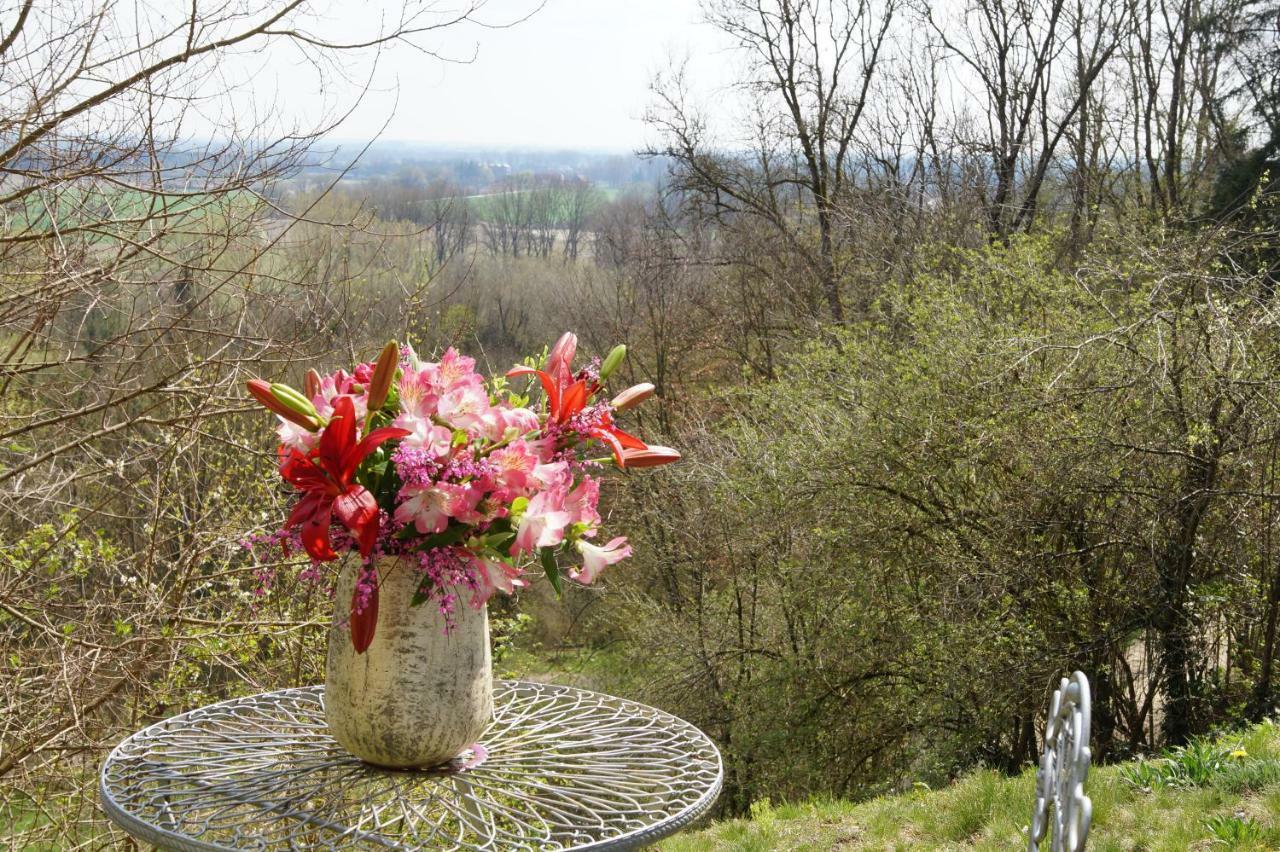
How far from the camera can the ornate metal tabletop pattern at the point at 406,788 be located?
1.96m

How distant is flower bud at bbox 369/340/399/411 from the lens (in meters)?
1.89

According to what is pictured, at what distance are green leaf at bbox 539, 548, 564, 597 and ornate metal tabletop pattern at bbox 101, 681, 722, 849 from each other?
0.38 meters

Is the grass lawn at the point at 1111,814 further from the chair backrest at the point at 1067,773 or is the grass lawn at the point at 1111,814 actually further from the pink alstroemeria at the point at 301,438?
the pink alstroemeria at the point at 301,438

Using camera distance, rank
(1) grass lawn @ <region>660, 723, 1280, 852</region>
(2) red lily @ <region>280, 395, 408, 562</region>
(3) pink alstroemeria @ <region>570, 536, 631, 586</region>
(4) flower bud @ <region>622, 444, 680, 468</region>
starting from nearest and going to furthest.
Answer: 1. (2) red lily @ <region>280, 395, 408, 562</region>
2. (3) pink alstroemeria @ <region>570, 536, 631, 586</region>
3. (4) flower bud @ <region>622, 444, 680, 468</region>
4. (1) grass lawn @ <region>660, 723, 1280, 852</region>

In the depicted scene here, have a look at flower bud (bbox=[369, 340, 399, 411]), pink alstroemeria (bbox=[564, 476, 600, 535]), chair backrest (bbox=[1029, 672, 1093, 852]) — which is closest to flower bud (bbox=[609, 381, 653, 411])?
pink alstroemeria (bbox=[564, 476, 600, 535])

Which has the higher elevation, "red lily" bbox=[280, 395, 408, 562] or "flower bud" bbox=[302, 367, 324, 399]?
"flower bud" bbox=[302, 367, 324, 399]

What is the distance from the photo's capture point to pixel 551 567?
6.77ft

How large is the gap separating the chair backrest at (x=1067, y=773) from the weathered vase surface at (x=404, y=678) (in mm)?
954

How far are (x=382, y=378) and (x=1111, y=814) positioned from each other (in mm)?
4577

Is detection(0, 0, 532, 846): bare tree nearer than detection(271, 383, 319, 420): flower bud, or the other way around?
detection(271, 383, 319, 420): flower bud

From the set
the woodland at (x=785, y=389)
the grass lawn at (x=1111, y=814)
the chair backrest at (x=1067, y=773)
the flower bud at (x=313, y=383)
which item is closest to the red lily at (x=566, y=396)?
the flower bud at (x=313, y=383)

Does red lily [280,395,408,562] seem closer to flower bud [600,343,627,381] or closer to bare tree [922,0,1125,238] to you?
flower bud [600,343,627,381]

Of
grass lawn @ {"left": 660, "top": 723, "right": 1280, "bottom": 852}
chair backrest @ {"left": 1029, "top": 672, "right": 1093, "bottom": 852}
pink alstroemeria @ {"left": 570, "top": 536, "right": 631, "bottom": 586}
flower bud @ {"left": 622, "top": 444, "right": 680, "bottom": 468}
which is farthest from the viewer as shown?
grass lawn @ {"left": 660, "top": 723, "right": 1280, "bottom": 852}

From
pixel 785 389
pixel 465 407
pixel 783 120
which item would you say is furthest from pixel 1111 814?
pixel 783 120
